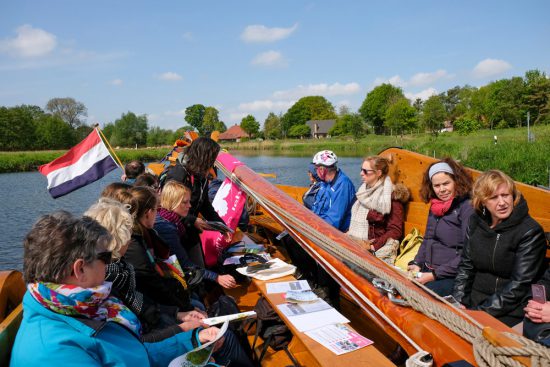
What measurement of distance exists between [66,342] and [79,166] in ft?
19.0

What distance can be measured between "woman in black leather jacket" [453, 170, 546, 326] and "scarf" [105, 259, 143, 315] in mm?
1940

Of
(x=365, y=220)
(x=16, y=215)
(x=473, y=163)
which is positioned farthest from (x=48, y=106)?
(x=365, y=220)

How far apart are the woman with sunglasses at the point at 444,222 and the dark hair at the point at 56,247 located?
231cm

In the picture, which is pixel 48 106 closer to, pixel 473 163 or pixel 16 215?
pixel 16 215

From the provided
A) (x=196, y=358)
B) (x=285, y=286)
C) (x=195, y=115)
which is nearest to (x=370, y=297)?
(x=196, y=358)

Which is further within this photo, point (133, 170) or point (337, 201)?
point (133, 170)

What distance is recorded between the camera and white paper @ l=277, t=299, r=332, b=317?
7.08 feet

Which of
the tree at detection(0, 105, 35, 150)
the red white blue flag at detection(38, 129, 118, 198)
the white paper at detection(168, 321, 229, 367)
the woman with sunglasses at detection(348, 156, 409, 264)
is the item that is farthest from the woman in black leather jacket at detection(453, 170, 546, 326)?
the tree at detection(0, 105, 35, 150)

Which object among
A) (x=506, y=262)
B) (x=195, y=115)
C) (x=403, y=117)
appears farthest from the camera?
(x=195, y=115)

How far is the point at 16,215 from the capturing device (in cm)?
1338

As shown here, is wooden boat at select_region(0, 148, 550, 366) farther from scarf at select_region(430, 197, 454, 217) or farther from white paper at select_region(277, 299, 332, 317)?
scarf at select_region(430, 197, 454, 217)

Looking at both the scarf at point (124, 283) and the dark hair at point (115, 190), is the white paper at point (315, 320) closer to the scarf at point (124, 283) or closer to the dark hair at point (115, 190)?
the scarf at point (124, 283)

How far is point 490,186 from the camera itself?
2.22m

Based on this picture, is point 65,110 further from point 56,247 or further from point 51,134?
point 56,247
